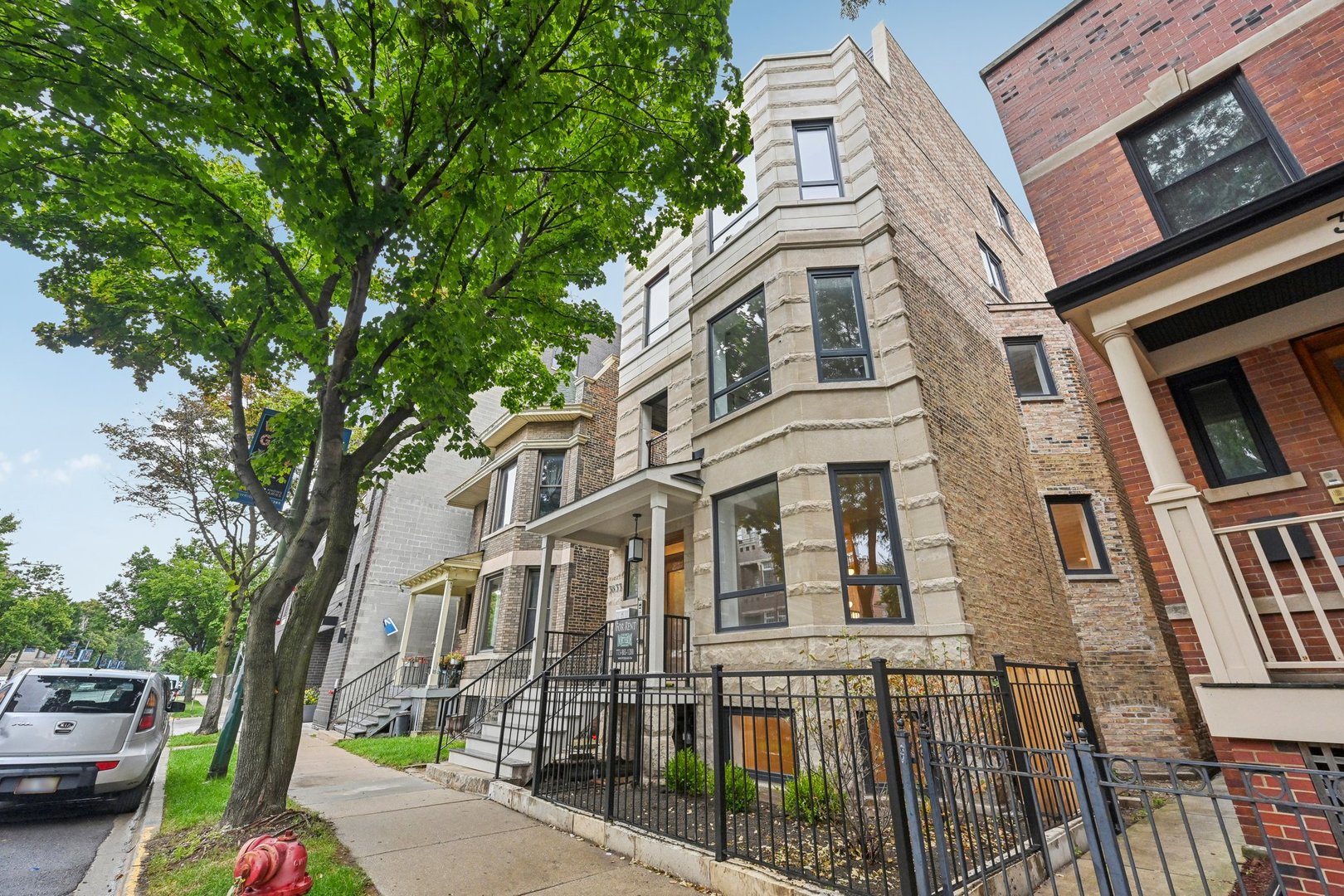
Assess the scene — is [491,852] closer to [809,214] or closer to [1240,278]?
[1240,278]

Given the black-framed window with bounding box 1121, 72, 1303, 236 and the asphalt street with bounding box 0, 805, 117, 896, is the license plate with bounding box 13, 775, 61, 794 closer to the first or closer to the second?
the asphalt street with bounding box 0, 805, 117, 896

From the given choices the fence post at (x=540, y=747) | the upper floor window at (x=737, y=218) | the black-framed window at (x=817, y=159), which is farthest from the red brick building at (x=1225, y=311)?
the fence post at (x=540, y=747)

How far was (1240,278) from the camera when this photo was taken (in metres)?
4.93

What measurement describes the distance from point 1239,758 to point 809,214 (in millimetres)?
8743

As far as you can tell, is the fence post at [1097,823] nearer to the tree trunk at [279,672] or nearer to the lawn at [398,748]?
the tree trunk at [279,672]

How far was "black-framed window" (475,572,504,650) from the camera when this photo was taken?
14875 mm

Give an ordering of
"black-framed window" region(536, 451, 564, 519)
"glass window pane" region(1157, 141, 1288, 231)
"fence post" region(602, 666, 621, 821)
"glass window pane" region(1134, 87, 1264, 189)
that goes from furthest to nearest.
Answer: "black-framed window" region(536, 451, 564, 519) → "glass window pane" region(1134, 87, 1264, 189) → "glass window pane" region(1157, 141, 1288, 231) → "fence post" region(602, 666, 621, 821)

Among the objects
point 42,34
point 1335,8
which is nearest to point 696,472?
point 42,34

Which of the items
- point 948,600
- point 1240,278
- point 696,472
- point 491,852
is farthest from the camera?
point 696,472

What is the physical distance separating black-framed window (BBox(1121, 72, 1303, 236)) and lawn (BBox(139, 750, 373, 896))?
33.8 feet

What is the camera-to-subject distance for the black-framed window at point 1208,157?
608cm

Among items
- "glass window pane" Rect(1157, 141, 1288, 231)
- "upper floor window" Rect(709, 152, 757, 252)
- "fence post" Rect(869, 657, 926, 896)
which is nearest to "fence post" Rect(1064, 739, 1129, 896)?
"fence post" Rect(869, 657, 926, 896)

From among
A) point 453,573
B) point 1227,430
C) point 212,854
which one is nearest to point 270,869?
point 212,854

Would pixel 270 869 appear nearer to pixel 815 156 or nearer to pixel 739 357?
pixel 739 357
